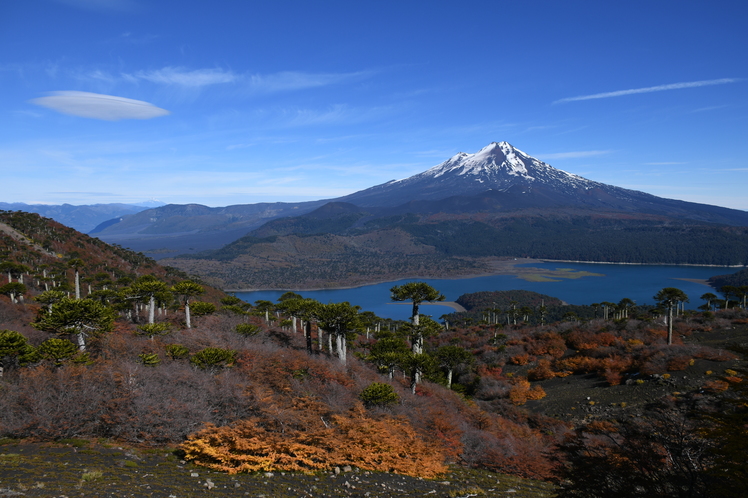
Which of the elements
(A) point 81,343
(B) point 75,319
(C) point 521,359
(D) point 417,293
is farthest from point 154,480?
(C) point 521,359

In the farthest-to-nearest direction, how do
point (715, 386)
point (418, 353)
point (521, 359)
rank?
point (521, 359), point (418, 353), point (715, 386)

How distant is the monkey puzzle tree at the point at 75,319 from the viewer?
42.8 feet

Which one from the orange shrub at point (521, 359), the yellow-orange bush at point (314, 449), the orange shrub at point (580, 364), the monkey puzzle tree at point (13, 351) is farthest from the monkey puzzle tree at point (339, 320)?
the orange shrub at point (580, 364)

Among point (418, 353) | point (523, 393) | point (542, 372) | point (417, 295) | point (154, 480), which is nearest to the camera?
point (154, 480)

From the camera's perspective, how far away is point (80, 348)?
13469 millimetres

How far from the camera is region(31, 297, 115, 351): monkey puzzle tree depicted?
42.8ft

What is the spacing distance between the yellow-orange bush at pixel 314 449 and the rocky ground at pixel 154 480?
23 cm

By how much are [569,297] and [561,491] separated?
133641 millimetres

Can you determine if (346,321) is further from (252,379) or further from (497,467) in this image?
(497,467)

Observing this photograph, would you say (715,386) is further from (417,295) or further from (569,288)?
(569,288)

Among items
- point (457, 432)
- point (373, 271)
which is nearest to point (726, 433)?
point (457, 432)

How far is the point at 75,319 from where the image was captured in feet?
43.7

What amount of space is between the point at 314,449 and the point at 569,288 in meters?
155

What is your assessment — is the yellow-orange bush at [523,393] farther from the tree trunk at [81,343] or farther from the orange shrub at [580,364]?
the tree trunk at [81,343]
